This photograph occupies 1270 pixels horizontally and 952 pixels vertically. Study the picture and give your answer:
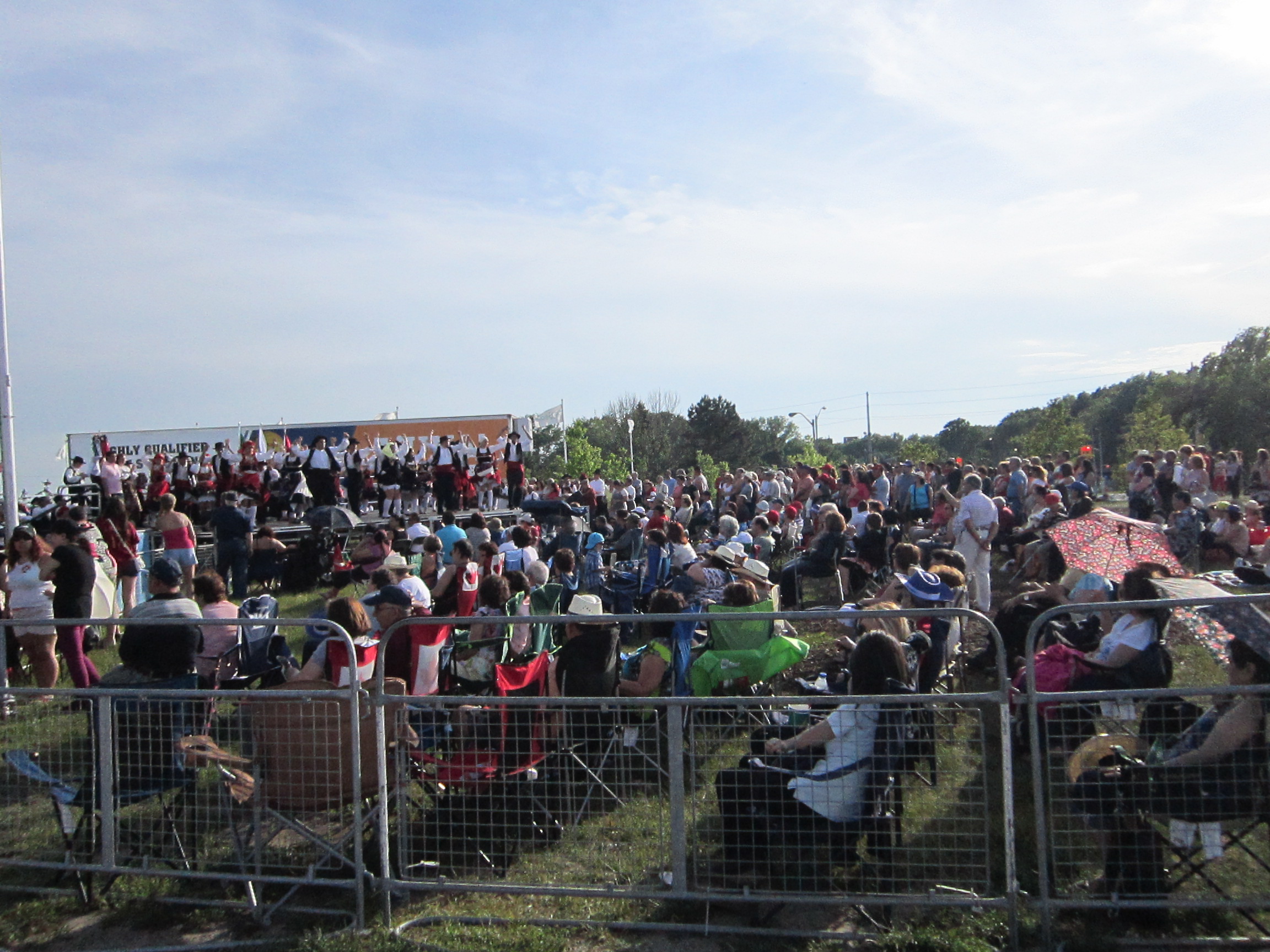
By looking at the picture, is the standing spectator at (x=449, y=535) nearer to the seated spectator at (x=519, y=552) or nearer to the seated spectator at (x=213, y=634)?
the seated spectator at (x=519, y=552)

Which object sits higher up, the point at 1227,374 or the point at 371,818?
the point at 1227,374

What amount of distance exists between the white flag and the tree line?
12.8 inches

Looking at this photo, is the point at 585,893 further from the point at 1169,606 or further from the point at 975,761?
the point at 1169,606

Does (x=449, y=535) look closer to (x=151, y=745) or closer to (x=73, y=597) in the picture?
(x=73, y=597)

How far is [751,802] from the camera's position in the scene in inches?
163

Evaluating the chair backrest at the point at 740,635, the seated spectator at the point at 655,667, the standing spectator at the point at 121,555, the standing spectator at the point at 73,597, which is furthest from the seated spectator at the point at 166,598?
the standing spectator at the point at 121,555

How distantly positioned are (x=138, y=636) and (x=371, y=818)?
167cm

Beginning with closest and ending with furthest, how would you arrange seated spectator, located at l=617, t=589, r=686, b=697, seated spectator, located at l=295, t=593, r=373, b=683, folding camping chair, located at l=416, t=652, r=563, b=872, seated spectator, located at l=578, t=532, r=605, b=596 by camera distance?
1. folding camping chair, located at l=416, t=652, r=563, b=872
2. seated spectator, located at l=295, t=593, r=373, b=683
3. seated spectator, located at l=617, t=589, r=686, b=697
4. seated spectator, located at l=578, t=532, r=605, b=596

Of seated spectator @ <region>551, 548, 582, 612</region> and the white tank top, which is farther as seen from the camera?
seated spectator @ <region>551, 548, 582, 612</region>

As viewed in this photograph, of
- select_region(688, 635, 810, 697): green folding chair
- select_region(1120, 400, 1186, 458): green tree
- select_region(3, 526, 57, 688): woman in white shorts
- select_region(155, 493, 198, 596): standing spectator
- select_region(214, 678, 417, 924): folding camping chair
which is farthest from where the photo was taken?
select_region(1120, 400, 1186, 458): green tree

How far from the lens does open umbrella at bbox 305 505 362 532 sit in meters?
15.8

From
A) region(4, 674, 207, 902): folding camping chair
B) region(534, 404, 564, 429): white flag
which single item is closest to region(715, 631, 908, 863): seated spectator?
region(4, 674, 207, 902): folding camping chair

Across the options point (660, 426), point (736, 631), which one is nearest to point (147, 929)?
point (736, 631)

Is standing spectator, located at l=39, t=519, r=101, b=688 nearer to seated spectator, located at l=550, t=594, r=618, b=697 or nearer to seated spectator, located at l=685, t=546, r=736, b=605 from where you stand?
seated spectator, located at l=550, t=594, r=618, b=697
